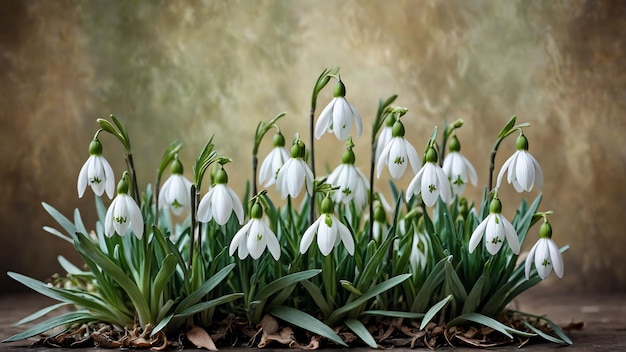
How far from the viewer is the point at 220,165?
2283 millimetres

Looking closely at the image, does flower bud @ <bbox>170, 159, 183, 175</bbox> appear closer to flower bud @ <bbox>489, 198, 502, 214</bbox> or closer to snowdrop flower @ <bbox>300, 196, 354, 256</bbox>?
snowdrop flower @ <bbox>300, 196, 354, 256</bbox>

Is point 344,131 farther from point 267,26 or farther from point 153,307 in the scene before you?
point 267,26

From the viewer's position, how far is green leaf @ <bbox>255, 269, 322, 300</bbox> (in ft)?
7.33

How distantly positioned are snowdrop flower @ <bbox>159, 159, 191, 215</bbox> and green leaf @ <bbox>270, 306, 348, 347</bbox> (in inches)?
16.8

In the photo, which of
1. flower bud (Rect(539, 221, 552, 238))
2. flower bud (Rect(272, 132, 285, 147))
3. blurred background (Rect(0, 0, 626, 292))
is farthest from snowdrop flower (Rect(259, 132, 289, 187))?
blurred background (Rect(0, 0, 626, 292))

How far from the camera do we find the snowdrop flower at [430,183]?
2189mm

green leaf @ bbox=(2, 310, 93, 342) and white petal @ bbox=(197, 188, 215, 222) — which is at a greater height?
white petal @ bbox=(197, 188, 215, 222)

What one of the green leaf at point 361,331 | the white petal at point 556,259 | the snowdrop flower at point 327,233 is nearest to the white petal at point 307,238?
the snowdrop flower at point 327,233

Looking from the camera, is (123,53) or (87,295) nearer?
(87,295)

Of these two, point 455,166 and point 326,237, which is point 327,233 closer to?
point 326,237

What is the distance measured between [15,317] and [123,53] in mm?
1518

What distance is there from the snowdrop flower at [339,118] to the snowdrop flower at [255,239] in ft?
0.95

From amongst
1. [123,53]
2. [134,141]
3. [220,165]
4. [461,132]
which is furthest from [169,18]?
[220,165]

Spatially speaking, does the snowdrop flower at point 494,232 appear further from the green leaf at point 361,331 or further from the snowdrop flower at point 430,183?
the green leaf at point 361,331
